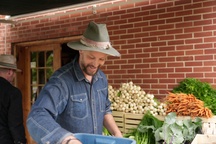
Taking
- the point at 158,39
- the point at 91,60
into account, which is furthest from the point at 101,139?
the point at 158,39

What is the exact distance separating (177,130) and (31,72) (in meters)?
4.33

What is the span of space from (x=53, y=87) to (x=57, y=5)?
323 cm

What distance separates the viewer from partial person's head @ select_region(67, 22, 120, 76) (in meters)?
2.36

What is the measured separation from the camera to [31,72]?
7.01 metres

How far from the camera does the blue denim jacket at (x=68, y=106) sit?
1.98m

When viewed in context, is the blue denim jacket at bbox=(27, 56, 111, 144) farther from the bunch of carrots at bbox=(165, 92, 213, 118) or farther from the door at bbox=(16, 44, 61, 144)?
the door at bbox=(16, 44, 61, 144)

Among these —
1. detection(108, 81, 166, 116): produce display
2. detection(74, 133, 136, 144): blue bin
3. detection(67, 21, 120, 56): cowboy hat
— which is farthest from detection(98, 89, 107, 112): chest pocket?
detection(108, 81, 166, 116): produce display

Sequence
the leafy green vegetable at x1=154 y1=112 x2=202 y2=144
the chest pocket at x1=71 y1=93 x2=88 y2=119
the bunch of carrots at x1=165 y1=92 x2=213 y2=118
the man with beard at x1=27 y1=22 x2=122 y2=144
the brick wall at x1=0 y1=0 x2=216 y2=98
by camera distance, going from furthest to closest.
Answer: the brick wall at x1=0 y1=0 x2=216 y2=98 → the bunch of carrots at x1=165 y1=92 x2=213 y2=118 → the leafy green vegetable at x1=154 y1=112 x2=202 y2=144 → the chest pocket at x1=71 y1=93 x2=88 y2=119 → the man with beard at x1=27 y1=22 x2=122 y2=144

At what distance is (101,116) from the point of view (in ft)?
9.14

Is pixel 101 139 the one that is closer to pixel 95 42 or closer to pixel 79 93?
pixel 79 93

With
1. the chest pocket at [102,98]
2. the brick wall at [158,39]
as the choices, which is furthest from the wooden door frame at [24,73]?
the chest pocket at [102,98]

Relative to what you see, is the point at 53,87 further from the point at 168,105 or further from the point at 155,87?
the point at 155,87

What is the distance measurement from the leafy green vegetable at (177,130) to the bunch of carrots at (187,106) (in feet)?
0.32

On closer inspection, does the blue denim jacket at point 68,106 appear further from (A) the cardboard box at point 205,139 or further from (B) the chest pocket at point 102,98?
(A) the cardboard box at point 205,139
